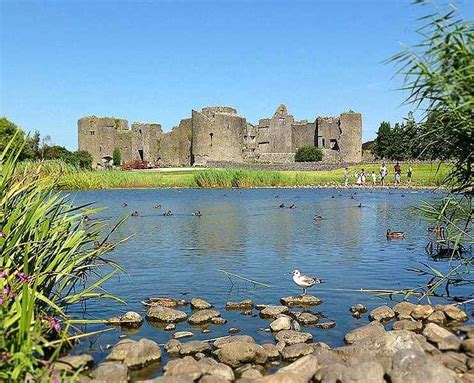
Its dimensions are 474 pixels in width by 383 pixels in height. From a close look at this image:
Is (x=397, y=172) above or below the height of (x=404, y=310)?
above

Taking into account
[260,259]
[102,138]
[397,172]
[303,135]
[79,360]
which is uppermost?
[303,135]

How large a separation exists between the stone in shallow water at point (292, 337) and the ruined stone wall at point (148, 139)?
204ft

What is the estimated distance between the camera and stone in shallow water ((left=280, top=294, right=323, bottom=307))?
931 cm

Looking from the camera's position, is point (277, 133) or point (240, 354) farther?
point (277, 133)

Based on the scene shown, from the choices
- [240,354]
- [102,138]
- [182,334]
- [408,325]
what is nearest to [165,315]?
[182,334]

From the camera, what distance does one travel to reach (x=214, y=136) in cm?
6303

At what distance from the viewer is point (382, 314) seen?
27.5ft

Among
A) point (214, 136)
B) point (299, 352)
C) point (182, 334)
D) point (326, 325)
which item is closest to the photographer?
point (299, 352)

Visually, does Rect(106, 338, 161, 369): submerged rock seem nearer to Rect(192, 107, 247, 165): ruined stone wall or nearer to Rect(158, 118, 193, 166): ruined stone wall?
Rect(192, 107, 247, 165): ruined stone wall

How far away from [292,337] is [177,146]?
61305 millimetres

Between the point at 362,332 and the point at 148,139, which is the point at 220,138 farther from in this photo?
the point at 362,332

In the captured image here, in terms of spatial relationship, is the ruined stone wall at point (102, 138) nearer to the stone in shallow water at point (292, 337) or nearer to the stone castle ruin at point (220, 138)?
the stone castle ruin at point (220, 138)

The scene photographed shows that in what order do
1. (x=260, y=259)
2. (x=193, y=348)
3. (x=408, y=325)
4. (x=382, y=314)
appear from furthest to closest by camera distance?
(x=260, y=259) → (x=382, y=314) → (x=408, y=325) → (x=193, y=348)

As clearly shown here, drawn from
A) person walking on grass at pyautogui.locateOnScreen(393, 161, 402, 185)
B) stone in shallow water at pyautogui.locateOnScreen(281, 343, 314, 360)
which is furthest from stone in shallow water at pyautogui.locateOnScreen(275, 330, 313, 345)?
person walking on grass at pyautogui.locateOnScreen(393, 161, 402, 185)
